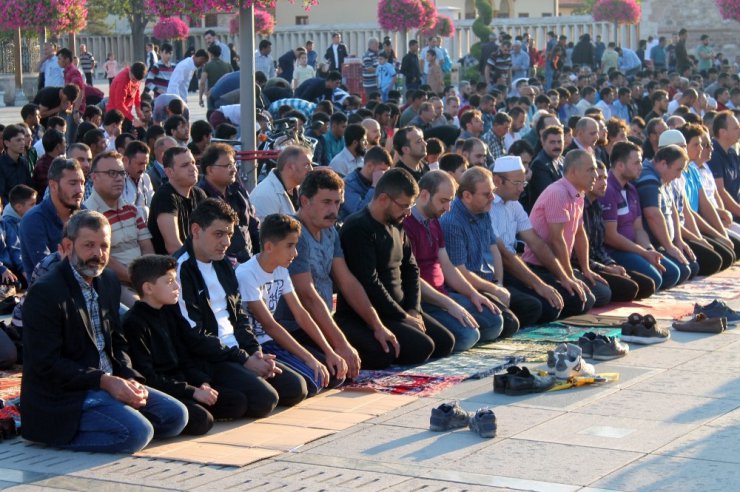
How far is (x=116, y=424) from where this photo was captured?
7227 millimetres

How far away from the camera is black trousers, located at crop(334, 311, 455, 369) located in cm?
927

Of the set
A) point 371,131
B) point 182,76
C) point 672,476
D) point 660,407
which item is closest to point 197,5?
point 371,131

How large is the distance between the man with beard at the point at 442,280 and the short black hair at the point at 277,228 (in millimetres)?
1705

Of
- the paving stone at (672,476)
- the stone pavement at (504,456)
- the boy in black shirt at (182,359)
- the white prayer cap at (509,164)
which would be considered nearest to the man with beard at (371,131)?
the white prayer cap at (509,164)

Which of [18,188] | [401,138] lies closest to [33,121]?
[18,188]

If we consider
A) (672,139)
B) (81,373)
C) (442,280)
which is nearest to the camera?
(81,373)

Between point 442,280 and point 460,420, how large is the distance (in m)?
2.80

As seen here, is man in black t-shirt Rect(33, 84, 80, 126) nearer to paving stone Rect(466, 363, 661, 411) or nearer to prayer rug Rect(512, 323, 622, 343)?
prayer rug Rect(512, 323, 622, 343)

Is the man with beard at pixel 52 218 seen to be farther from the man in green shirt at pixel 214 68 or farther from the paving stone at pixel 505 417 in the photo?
the man in green shirt at pixel 214 68

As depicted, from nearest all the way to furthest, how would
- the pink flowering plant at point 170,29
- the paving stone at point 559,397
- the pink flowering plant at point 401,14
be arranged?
the paving stone at point 559,397 < the pink flowering plant at point 401,14 < the pink flowering plant at point 170,29

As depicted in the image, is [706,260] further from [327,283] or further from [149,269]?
[149,269]

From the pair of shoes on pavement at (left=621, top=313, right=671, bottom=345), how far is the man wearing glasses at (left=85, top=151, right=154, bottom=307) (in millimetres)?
3414

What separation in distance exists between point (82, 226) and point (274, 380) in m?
1.54

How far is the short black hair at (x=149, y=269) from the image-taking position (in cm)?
769
